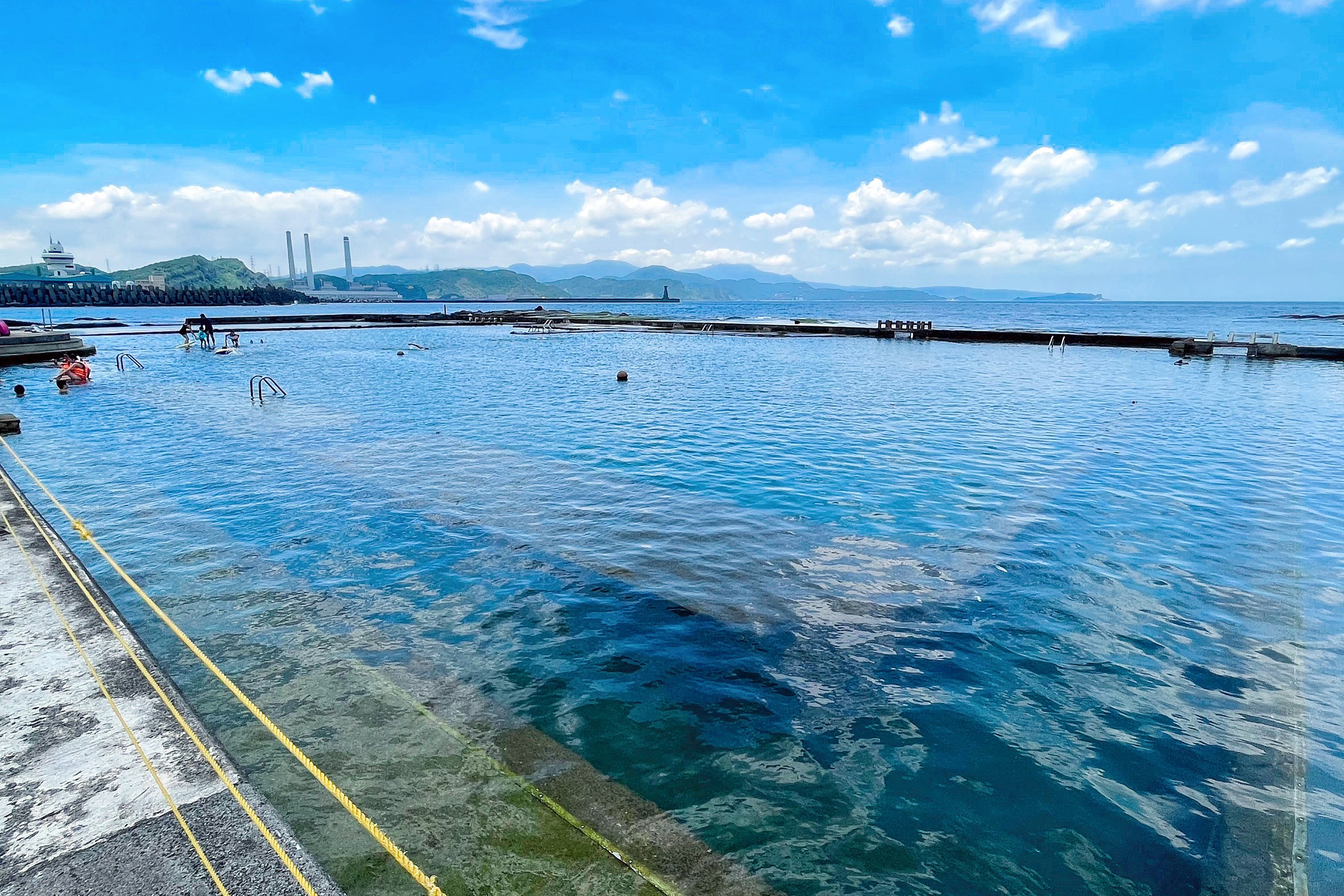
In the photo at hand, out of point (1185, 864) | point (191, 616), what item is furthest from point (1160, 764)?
point (191, 616)

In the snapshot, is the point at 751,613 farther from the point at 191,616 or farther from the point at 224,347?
the point at 224,347

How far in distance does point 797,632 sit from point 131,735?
715 centimetres

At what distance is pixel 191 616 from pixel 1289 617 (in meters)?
16.1

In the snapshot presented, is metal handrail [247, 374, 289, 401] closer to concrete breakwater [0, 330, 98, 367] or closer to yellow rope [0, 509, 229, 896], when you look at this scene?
concrete breakwater [0, 330, 98, 367]

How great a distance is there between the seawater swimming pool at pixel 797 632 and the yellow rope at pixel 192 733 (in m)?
1.02

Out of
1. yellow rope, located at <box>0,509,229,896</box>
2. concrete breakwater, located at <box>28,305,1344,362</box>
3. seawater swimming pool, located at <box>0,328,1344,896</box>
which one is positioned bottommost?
seawater swimming pool, located at <box>0,328,1344,896</box>

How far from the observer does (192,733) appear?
17.5ft

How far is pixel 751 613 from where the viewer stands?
941 centimetres

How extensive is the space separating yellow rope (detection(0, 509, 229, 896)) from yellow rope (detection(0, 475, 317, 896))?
27 cm

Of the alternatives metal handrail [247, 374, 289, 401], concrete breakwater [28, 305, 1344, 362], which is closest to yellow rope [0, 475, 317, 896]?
metal handrail [247, 374, 289, 401]

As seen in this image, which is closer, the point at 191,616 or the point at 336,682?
the point at 336,682

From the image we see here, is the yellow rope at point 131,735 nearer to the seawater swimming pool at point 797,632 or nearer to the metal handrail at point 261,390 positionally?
the seawater swimming pool at point 797,632

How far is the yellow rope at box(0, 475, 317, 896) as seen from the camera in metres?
4.13

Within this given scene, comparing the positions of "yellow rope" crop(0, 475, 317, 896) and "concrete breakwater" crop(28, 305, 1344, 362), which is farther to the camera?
"concrete breakwater" crop(28, 305, 1344, 362)
